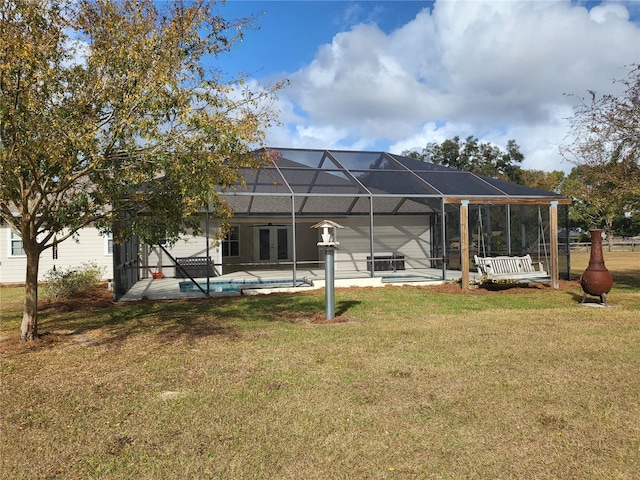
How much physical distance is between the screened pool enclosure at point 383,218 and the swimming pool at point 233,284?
24.3 inches

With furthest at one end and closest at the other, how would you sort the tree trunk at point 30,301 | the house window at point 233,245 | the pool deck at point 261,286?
the house window at point 233,245
the pool deck at point 261,286
the tree trunk at point 30,301

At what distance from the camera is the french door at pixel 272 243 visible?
63.5 feet

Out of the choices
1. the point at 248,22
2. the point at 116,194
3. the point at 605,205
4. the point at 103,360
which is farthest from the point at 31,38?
the point at 605,205

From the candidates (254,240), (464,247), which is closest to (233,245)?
(254,240)

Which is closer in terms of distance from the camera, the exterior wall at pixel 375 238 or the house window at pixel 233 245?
the exterior wall at pixel 375 238

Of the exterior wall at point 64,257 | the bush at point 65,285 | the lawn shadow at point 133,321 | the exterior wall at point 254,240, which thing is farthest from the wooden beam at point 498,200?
the exterior wall at point 64,257

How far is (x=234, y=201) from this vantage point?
16594mm

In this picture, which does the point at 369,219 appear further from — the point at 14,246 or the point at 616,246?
the point at 616,246

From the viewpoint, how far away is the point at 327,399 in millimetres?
4094

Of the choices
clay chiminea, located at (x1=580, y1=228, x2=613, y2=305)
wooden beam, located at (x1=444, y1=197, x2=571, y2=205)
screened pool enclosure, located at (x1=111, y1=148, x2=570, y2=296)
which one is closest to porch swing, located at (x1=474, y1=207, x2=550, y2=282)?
screened pool enclosure, located at (x1=111, y1=148, x2=570, y2=296)

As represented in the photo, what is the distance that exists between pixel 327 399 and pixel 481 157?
1524 inches

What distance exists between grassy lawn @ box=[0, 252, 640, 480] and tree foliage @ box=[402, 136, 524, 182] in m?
33.1

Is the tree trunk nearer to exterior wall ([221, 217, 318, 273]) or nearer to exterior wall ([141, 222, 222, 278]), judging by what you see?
exterior wall ([141, 222, 222, 278])

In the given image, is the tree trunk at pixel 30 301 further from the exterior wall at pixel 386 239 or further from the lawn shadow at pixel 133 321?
the exterior wall at pixel 386 239
